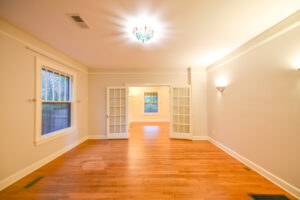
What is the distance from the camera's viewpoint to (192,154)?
2857 millimetres

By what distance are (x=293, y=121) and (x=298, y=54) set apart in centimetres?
92

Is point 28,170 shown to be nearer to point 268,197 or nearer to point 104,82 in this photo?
point 104,82

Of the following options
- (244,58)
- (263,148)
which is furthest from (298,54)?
(263,148)

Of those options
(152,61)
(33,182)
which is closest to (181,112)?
(152,61)

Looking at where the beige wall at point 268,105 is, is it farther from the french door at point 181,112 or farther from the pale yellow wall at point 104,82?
the pale yellow wall at point 104,82

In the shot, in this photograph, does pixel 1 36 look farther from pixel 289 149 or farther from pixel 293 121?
pixel 289 149

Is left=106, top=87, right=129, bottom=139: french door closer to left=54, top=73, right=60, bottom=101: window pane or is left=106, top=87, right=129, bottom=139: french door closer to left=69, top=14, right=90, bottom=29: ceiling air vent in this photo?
left=54, top=73, right=60, bottom=101: window pane

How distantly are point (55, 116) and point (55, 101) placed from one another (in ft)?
1.24

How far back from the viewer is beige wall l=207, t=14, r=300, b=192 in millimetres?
1609

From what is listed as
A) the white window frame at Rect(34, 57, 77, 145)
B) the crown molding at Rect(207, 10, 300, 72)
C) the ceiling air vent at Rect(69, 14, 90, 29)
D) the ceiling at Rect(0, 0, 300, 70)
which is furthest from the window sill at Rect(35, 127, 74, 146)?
the crown molding at Rect(207, 10, 300, 72)

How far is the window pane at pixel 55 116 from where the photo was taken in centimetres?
249

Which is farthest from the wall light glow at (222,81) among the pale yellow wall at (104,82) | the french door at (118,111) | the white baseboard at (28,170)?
the white baseboard at (28,170)

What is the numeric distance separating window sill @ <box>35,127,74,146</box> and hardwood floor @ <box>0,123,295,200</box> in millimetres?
498

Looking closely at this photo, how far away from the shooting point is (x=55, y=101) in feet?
9.00
